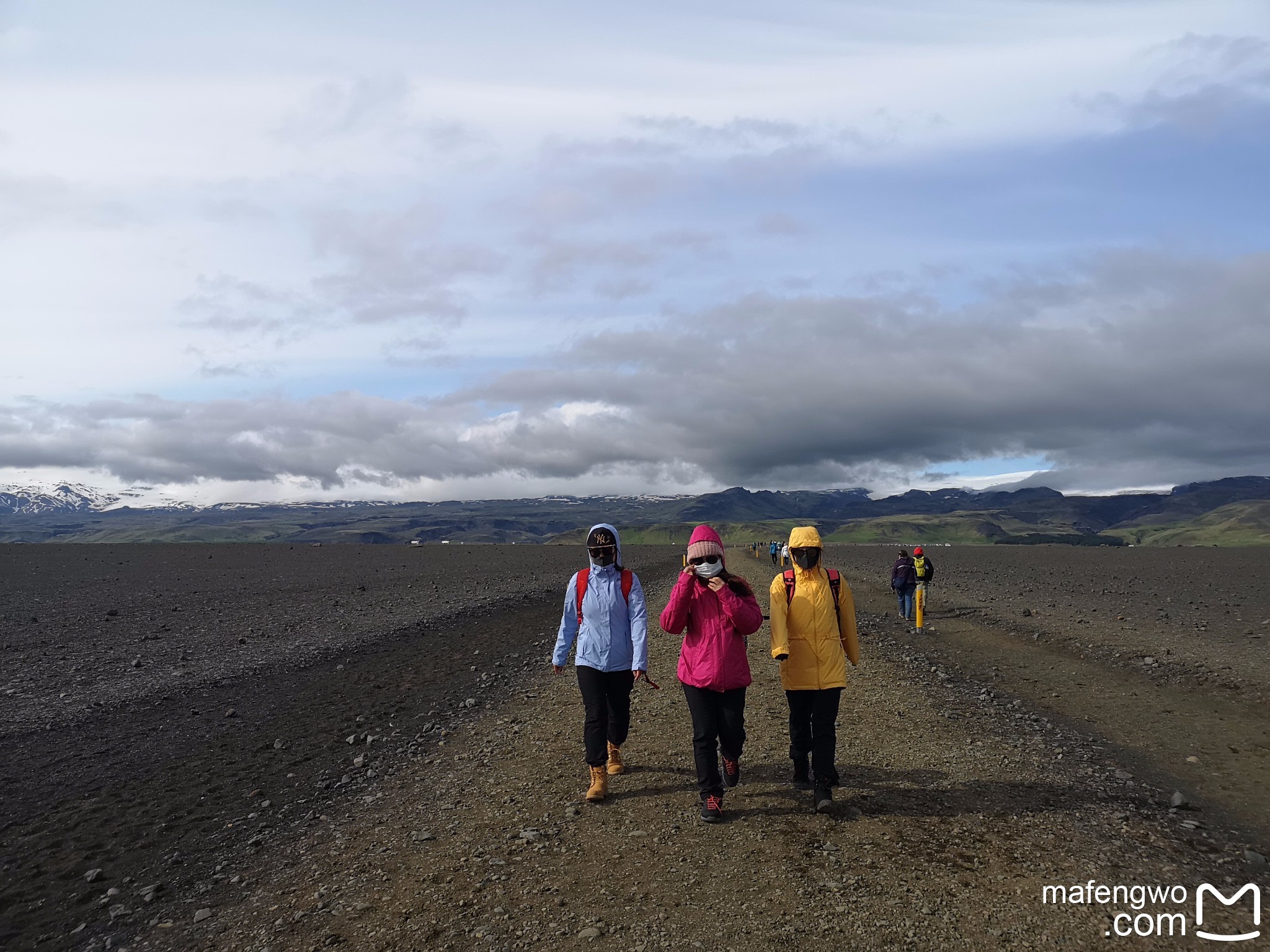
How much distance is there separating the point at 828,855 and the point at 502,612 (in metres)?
23.0

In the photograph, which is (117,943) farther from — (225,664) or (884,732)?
(225,664)

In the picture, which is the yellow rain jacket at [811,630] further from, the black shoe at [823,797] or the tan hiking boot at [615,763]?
the tan hiking boot at [615,763]

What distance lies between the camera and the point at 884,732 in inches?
395

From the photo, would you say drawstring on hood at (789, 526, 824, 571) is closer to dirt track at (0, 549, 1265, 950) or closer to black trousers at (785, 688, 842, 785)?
black trousers at (785, 688, 842, 785)

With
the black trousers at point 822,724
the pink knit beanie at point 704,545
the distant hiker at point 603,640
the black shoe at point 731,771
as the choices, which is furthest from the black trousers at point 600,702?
the black trousers at point 822,724

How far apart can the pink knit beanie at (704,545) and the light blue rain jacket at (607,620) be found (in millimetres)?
845

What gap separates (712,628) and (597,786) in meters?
2.19

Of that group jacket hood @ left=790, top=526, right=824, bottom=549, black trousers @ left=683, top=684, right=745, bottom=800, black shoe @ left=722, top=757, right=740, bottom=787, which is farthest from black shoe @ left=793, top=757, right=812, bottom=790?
jacket hood @ left=790, top=526, right=824, bottom=549

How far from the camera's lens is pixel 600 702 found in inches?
305

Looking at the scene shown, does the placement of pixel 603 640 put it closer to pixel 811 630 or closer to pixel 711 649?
pixel 711 649

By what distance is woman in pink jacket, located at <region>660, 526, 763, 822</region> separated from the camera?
22.5 feet

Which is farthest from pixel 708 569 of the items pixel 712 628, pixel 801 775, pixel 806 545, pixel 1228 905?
pixel 1228 905

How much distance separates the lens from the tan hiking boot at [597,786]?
7629mm

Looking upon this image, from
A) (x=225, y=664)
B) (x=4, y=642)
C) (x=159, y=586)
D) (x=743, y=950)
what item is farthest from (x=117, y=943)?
(x=159, y=586)
